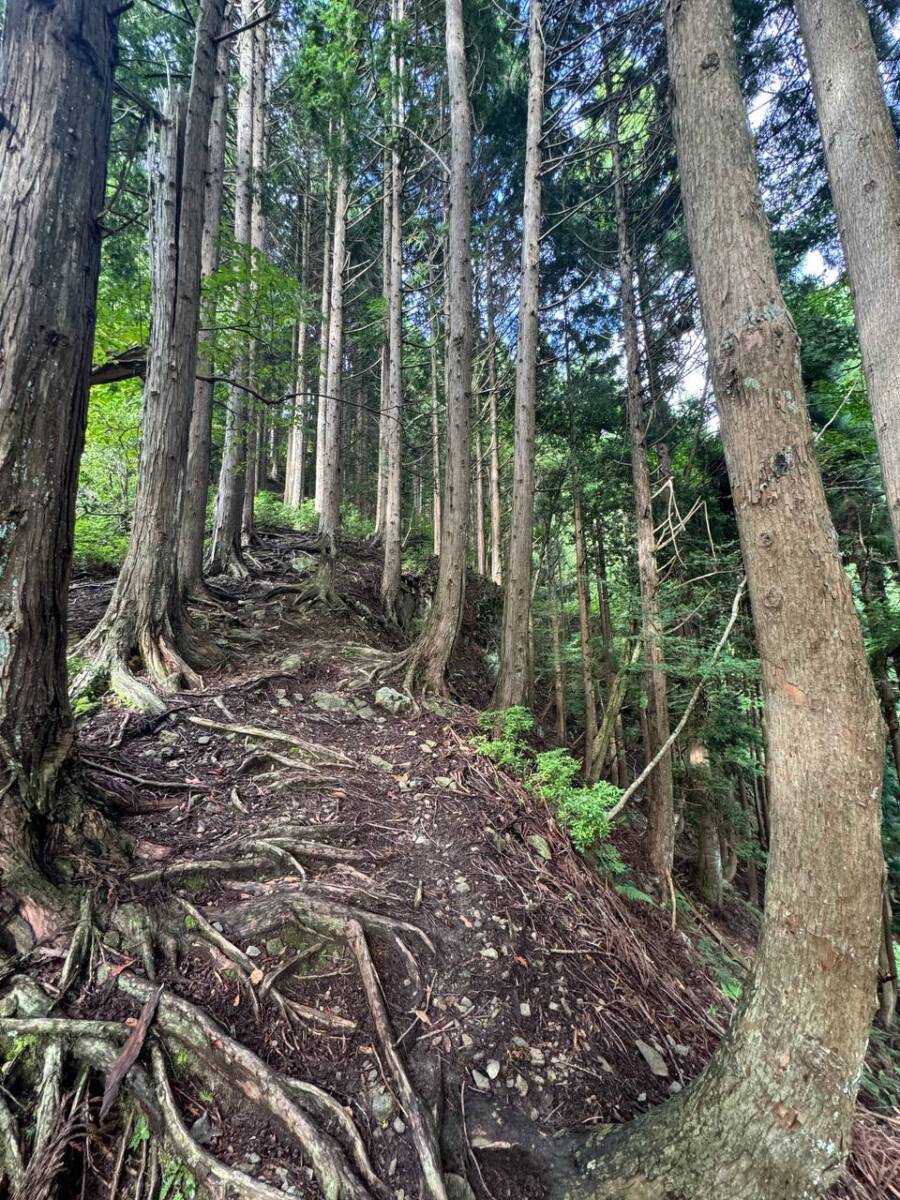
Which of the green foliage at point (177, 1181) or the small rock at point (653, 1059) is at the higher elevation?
the green foliage at point (177, 1181)

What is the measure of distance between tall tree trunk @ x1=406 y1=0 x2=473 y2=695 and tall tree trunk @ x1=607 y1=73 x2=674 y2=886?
215 centimetres

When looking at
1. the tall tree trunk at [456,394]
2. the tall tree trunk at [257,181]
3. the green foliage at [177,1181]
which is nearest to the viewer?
the green foliage at [177,1181]

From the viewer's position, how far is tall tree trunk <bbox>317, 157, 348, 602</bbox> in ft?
28.2

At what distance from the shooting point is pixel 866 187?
11.7ft

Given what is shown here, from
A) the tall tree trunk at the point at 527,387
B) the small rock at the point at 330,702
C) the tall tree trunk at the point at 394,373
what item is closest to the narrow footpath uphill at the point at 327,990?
the small rock at the point at 330,702

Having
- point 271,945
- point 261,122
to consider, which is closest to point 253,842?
point 271,945

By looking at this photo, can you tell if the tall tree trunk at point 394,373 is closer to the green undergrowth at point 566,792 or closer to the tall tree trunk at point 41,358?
the green undergrowth at point 566,792

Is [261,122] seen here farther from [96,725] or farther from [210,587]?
[96,725]

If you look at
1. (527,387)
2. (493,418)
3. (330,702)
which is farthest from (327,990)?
(493,418)

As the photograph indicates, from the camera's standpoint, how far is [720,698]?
675cm

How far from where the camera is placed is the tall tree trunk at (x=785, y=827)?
1.67 m

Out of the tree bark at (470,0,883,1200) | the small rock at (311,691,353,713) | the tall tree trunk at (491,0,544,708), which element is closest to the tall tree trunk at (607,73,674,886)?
the tall tree trunk at (491,0,544,708)

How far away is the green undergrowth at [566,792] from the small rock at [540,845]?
0.92ft

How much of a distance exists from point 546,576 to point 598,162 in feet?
25.1
